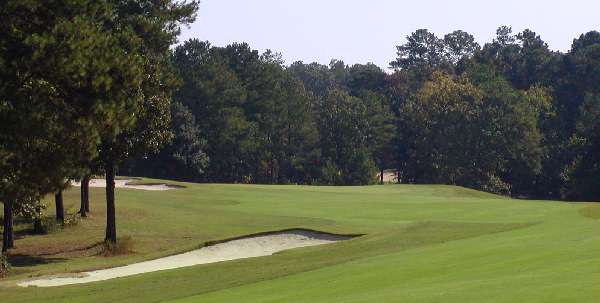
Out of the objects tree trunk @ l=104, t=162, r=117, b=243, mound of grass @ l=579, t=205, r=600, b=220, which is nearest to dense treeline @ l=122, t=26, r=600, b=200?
mound of grass @ l=579, t=205, r=600, b=220

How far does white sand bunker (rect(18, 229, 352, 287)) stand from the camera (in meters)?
32.0

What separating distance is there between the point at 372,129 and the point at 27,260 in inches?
3450

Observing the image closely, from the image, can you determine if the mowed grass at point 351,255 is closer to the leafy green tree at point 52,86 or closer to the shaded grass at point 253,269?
the shaded grass at point 253,269

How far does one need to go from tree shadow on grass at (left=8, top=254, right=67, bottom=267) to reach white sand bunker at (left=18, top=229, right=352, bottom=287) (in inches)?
237

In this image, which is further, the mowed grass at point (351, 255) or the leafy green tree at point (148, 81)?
the leafy green tree at point (148, 81)

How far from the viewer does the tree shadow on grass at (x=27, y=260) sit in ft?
129

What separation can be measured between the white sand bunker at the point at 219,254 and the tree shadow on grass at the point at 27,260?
6021mm

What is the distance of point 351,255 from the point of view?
30.7m

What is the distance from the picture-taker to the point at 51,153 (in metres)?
28.8

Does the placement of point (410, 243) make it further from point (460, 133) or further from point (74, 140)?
point (460, 133)

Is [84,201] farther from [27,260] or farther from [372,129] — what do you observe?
[372,129]

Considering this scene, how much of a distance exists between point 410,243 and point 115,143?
16.3m

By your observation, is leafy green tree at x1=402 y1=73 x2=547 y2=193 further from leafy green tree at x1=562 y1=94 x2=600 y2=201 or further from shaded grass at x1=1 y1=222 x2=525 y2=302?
shaded grass at x1=1 y1=222 x2=525 y2=302

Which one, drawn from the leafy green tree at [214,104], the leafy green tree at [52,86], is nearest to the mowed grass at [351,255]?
the leafy green tree at [52,86]
